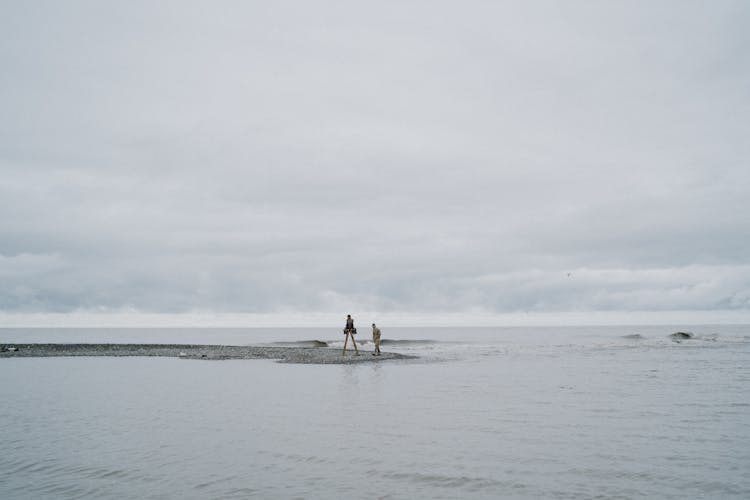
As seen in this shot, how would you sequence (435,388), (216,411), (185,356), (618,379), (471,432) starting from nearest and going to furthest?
(471,432) → (216,411) → (435,388) → (618,379) → (185,356)

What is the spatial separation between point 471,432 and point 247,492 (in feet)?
29.9

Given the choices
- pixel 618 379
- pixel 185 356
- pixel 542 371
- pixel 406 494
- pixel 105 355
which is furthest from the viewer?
pixel 105 355

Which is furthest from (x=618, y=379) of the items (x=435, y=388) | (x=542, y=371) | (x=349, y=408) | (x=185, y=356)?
(x=185, y=356)

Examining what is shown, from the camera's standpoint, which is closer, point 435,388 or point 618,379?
point 435,388

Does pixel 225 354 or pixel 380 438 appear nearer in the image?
pixel 380 438

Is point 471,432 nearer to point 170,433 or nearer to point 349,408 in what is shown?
point 349,408

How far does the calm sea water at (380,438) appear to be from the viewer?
14641mm

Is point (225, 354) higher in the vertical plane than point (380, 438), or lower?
higher

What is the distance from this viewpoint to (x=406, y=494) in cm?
1394

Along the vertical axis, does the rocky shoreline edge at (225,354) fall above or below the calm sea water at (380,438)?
above

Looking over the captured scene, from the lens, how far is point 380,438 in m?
20.2

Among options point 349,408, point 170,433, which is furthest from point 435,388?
A: point 170,433

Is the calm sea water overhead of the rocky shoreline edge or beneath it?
beneath

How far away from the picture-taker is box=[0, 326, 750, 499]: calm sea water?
14.6 meters
